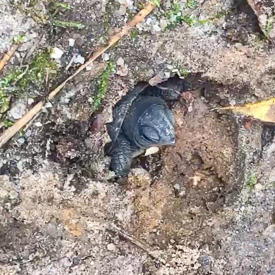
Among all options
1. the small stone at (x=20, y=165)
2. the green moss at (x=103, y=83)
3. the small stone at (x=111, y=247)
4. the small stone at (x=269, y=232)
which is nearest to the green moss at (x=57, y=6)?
the green moss at (x=103, y=83)

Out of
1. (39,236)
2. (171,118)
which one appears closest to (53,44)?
(171,118)

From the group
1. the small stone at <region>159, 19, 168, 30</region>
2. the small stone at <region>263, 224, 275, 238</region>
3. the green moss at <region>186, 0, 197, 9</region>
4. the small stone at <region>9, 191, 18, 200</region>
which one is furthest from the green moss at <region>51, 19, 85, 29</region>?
the small stone at <region>263, 224, 275, 238</region>

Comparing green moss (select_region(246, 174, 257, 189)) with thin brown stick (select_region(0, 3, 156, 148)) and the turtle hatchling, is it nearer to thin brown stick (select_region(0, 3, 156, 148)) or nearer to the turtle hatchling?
the turtle hatchling

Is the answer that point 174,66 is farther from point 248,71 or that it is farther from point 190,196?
point 190,196

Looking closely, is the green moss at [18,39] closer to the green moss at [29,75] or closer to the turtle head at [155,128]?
the green moss at [29,75]

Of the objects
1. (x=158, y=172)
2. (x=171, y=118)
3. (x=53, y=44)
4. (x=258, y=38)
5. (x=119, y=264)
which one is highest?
(x=258, y=38)

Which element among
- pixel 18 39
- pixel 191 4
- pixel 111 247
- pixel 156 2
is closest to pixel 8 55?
pixel 18 39
